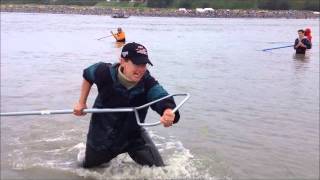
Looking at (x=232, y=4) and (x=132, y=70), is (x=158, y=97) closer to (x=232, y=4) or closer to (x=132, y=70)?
(x=132, y=70)

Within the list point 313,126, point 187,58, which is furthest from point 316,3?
point 313,126

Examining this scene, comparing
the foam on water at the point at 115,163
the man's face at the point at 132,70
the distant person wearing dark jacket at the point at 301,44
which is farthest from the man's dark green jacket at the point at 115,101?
the distant person wearing dark jacket at the point at 301,44

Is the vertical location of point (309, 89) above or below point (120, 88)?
below

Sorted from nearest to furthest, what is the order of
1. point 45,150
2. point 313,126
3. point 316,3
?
point 45,150 → point 313,126 → point 316,3

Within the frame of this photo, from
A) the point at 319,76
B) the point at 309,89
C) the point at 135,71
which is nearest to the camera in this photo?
the point at 135,71

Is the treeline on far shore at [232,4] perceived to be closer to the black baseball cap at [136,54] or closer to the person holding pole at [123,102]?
the person holding pole at [123,102]

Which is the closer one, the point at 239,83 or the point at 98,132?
the point at 98,132

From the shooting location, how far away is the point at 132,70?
639 centimetres

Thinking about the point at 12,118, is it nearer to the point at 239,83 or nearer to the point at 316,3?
the point at 239,83

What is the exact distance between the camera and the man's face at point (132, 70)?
6.33 m

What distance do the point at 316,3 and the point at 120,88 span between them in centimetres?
14107

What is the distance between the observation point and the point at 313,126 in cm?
1063

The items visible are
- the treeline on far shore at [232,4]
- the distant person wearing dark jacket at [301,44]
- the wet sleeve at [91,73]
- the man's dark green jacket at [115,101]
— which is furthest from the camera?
the treeline on far shore at [232,4]

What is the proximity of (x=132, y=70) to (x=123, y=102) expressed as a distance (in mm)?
513
